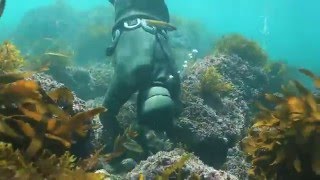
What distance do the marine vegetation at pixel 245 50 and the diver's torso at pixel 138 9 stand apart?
3581 mm

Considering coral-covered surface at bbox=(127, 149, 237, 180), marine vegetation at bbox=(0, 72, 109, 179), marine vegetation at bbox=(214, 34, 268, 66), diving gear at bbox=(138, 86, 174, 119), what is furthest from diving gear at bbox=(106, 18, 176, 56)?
marine vegetation at bbox=(0, 72, 109, 179)

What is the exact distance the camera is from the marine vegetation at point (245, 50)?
1153 centimetres

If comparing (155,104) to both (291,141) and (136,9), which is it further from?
(291,141)

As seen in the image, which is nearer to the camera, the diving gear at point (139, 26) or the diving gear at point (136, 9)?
the diving gear at point (139, 26)

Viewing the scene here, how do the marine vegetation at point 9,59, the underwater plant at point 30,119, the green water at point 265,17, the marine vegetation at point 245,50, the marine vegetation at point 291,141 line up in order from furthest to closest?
the green water at point 265,17
the marine vegetation at point 245,50
the marine vegetation at point 9,59
the marine vegetation at point 291,141
the underwater plant at point 30,119

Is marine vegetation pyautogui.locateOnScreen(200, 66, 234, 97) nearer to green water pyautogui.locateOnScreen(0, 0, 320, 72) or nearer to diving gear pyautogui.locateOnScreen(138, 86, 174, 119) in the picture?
diving gear pyautogui.locateOnScreen(138, 86, 174, 119)

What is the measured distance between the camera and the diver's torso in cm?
805

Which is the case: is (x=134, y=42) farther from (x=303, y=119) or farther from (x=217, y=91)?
(x=303, y=119)

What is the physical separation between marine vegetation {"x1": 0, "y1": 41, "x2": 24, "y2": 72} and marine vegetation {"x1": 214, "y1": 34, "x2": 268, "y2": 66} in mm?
6988

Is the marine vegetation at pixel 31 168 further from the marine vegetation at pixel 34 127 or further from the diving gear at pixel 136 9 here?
the diving gear at pixel 136 9

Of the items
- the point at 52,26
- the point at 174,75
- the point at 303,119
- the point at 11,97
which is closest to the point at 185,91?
the point at 174,75

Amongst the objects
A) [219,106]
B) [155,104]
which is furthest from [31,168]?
[219,106]

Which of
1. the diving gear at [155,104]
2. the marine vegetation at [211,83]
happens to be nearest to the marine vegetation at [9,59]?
the diving gear at [155,104]

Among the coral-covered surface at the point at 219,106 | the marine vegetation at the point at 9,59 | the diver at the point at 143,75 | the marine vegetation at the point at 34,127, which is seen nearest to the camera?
the marine vegetation at the point at 34,127
